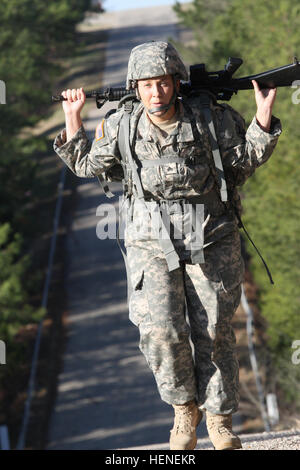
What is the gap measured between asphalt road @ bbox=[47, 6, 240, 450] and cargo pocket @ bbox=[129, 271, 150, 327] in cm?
1517

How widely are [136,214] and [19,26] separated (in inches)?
1085

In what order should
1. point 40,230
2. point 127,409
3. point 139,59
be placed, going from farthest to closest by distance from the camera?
point 40,230
point 127,409
point 139,59

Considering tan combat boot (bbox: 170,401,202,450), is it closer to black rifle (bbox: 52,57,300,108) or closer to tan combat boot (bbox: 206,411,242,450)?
tan combat boot (bbox: 206,411,242,450)

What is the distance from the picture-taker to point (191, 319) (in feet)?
15.6

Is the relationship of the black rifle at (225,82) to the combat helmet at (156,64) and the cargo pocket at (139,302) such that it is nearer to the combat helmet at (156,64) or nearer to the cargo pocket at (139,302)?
the combat helmet at (156,64)

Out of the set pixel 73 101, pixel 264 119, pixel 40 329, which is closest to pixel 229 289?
pixel 264 119

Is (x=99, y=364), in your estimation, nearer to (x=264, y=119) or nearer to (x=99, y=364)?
(x=99, y=364)

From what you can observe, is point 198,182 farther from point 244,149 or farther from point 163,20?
point 163,20

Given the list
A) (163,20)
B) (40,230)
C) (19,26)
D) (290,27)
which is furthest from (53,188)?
(163,20)

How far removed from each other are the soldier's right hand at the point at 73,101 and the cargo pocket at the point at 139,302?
106 cm

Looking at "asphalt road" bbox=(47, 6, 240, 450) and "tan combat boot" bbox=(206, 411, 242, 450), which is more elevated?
"tan combat boot" bbox=(206, 411, 242, 450)

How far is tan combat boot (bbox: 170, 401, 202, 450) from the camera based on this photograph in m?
4.77

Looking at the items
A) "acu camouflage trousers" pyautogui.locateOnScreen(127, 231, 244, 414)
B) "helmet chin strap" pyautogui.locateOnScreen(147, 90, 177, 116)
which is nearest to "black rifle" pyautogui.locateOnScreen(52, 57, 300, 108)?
"helmet chin strap" pyautogui.locateOnScreen(147, 90, 177, 116)

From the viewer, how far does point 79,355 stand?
24844 millimetres
